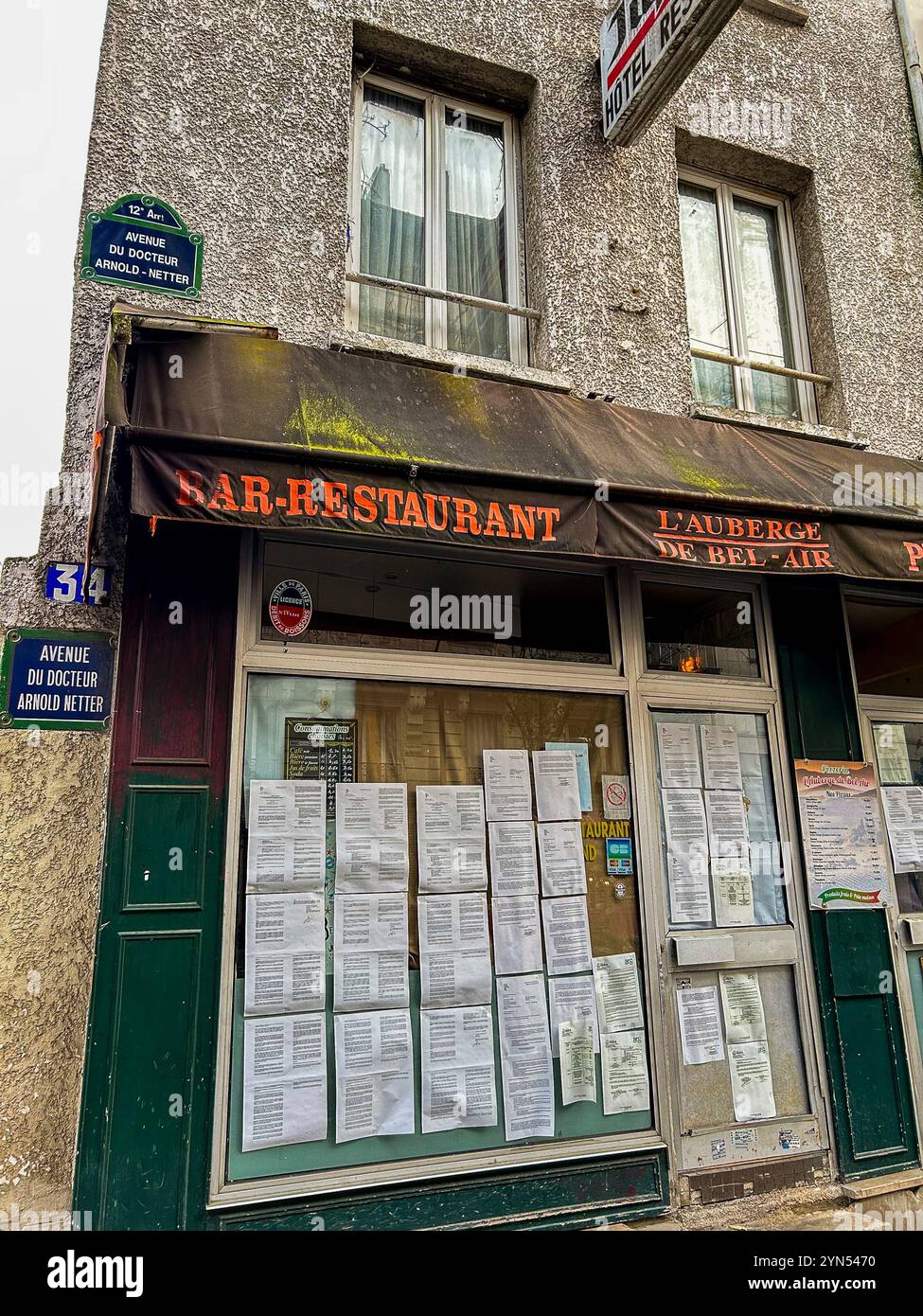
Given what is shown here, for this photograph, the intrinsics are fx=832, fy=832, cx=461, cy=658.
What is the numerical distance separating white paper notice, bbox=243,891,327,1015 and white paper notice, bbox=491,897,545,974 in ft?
2.68

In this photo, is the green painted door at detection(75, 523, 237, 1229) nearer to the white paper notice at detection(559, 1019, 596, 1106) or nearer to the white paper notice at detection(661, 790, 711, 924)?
the white paper notice at detection(559, 1019, 596, 1106)

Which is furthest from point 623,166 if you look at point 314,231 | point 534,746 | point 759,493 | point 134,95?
point 534,746

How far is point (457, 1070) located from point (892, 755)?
3177 millimetres

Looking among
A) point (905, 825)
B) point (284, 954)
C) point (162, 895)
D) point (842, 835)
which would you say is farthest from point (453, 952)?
point (905, 825)

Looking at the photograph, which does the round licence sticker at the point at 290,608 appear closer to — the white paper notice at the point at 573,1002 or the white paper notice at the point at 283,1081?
the white paper notice at the point at 283,1081

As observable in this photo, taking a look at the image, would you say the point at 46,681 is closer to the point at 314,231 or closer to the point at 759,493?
the point at 314,231

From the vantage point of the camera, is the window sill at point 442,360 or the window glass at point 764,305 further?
the window glass at point 764,305

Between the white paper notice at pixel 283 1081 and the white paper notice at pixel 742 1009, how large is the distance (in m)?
2.02

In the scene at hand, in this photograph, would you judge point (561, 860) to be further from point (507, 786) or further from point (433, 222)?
point (433, 222)

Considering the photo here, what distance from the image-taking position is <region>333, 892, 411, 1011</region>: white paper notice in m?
3.52

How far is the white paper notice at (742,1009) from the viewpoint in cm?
413

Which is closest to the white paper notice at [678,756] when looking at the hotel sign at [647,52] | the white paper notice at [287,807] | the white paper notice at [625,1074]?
the white paper notice at [625,1074]

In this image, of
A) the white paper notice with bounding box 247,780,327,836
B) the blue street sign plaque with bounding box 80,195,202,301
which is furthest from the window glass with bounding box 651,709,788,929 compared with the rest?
the blue street sign plaque with bounding box 80,195,202,301

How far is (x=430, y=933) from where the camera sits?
12.1ft
